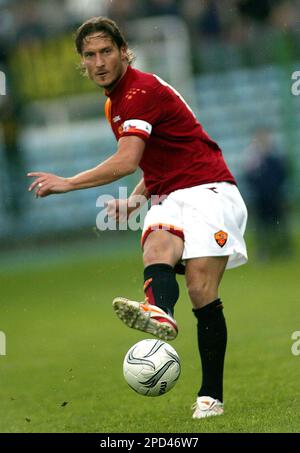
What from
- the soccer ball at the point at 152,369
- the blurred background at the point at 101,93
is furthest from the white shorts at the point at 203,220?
the blurred background at the point at 101,93

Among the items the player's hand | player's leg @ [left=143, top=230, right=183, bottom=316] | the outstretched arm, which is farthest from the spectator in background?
the player's hand

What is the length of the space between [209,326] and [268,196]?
1045 centimetres

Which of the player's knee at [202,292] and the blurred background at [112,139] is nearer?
the player's knee at [202,292]

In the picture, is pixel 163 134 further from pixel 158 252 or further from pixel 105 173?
pixel 158 252

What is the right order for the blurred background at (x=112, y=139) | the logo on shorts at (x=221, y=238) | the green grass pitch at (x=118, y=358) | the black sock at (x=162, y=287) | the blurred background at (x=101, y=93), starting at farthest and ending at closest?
the blurred background at (x=101, y=93) < the blurred background at (x=112, y=139) < the green grass pitch at (x=118, y=358) < the logo on shorts at (x=221, y=238) < the black sock at (x=162, y=287)

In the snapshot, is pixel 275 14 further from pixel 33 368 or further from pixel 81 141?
pixel 33 368

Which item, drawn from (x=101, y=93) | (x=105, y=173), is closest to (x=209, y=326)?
(x=105, y=173)

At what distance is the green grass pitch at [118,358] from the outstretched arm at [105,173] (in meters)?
1.32

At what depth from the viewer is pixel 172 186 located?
5793 millimetres

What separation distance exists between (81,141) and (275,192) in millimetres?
4606

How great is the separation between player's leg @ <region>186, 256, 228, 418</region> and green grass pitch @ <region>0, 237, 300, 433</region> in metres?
0.12

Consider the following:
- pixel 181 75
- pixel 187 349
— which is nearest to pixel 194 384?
pixel 187 349

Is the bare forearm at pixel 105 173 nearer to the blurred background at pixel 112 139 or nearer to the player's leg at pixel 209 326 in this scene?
the player's leg at pixel 209 326

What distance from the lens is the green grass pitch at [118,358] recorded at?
226 inches
